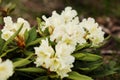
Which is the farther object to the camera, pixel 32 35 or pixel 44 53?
pixel 32 35

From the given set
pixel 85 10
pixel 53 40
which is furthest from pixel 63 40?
pixel 85 10

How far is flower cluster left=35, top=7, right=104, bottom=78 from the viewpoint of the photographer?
2900 mm

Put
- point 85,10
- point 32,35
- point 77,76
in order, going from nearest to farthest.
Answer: point 77,76
point 32,35
point 85,10

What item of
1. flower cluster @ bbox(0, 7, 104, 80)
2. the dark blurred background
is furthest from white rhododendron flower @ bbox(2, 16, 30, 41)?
the dark blurred background

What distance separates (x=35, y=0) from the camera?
768 cm

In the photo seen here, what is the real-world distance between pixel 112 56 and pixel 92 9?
2576 mm

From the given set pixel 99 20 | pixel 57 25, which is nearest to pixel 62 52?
pixel 57 25

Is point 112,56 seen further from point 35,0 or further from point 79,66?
point 35,0

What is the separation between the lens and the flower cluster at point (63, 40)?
9.52 ft

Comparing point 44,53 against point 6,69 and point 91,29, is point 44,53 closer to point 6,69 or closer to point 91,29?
point 6,69

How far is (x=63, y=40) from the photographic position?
10.2 feet

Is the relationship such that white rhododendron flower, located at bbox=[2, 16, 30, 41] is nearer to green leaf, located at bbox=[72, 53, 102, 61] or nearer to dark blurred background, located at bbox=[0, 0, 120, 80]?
green leaf, located at bbox=[72, 53, 102, 61]

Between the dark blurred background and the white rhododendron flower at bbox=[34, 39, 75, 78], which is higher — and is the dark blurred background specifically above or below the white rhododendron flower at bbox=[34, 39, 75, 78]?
above

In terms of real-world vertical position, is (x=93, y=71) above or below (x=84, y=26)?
below
